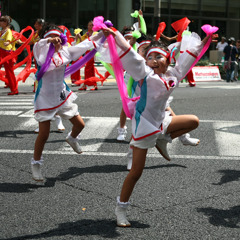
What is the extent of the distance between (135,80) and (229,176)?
7.26ft

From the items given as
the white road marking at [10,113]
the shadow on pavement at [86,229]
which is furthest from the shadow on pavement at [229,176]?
the white road marking at [10,113]

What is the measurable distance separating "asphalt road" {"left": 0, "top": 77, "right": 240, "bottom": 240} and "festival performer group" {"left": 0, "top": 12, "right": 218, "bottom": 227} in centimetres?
30

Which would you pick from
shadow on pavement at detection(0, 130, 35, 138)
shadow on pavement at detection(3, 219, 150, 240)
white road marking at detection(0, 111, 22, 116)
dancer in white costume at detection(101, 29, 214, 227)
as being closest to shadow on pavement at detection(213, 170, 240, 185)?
dancer in white costume at detection(101, 29, 214, 227)

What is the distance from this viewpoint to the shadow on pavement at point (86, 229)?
163 inches

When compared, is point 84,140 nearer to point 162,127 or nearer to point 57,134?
point 57,134

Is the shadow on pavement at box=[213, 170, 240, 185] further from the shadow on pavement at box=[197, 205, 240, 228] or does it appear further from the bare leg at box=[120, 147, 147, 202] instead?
the bare leg at box=[120, 147, 147, 202]

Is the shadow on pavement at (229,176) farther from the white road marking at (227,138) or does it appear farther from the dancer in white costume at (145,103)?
the dancer in white costume at (145,103)

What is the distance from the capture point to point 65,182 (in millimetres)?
5746

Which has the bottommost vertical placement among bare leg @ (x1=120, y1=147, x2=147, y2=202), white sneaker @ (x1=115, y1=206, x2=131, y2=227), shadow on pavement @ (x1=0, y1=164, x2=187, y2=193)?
shadow on pavement @ (x1=0, y1=164, x2=187, y2=193)

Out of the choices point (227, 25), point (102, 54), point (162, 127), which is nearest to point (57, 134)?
point (102, 54)

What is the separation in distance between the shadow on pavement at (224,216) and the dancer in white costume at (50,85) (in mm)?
1856

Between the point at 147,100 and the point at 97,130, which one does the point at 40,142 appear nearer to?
the point at 147,100

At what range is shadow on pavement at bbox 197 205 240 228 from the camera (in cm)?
441

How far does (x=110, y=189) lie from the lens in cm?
546
